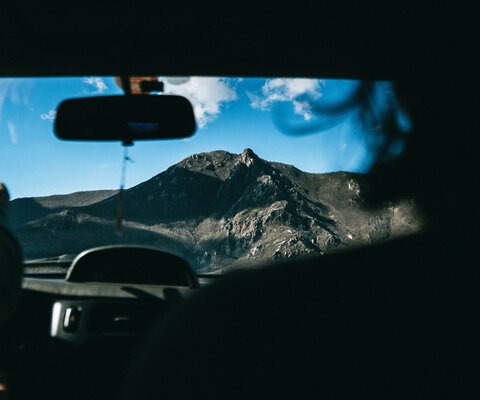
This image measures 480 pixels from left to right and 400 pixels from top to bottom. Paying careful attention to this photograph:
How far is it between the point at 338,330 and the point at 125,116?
8.00ft

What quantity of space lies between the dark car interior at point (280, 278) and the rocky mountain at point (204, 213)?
1.02m

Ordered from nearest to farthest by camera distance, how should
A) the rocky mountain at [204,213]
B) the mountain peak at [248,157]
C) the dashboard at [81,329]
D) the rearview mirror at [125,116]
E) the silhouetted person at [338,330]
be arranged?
the silhouetted person at [338,330] → the rearview mirror at [125,116] → the dashboard at [81,329] → the rocky mountain at [204,213] → the mountain peak at [248,157]

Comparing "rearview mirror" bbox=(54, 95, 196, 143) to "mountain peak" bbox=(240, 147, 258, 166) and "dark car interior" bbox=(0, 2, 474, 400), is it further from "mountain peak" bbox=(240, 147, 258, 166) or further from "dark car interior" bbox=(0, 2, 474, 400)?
"mountain peak" bbox=(240, 147, 258, 166)

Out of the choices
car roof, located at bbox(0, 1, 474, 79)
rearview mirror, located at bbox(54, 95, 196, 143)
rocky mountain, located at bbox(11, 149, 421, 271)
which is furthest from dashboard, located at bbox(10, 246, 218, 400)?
car roof, located at bbox(0, 1, 474, 79)

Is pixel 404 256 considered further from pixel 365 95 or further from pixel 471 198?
pixel 365 95

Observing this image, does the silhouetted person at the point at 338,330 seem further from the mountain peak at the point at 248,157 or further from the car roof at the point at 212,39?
the mountain peak at the point at 248,157

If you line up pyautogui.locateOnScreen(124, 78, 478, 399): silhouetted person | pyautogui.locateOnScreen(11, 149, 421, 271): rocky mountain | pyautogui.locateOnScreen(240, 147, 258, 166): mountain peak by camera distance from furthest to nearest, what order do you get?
pyautogui.locateOnScreen(240, 147, 258, 166): mountain peak
pyautogui.locateOnScreen(11, 149, 421, 271): rocky mountain
pyautogui.locateOnScreen(124, 78, 478, 399): silhouetted person

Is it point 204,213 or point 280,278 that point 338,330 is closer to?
point 280,278

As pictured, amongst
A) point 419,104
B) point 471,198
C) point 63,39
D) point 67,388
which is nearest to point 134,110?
point 63,39

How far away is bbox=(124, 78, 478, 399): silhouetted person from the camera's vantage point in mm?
827

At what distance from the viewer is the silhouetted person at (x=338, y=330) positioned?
2.71ft

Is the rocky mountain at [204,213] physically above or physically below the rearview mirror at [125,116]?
above

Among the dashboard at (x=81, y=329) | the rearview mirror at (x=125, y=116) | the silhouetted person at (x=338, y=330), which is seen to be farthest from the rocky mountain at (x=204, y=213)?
the silhouetted person at (x=338, y=330)

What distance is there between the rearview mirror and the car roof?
35 cm
